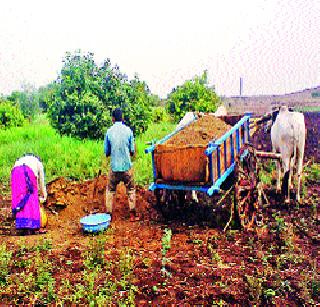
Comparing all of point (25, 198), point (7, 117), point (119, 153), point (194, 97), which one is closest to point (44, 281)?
point (25, 198)

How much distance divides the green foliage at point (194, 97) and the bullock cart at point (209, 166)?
31.5ft

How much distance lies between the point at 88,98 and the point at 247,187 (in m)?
7.92

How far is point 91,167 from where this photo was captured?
414 inches

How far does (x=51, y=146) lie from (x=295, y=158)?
7.09 metres

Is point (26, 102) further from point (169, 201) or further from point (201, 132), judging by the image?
point (201, 132)

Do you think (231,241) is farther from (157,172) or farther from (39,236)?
(39,236)

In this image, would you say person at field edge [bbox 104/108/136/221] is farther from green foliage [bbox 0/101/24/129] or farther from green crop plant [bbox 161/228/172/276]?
green foliage [bbox 0/101/24/129]

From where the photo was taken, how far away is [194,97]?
1691 centimetres

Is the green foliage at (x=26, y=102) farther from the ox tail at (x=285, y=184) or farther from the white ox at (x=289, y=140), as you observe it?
the ox tail at (x=285, y=184)

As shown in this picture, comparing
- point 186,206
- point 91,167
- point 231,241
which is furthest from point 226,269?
point 91,167

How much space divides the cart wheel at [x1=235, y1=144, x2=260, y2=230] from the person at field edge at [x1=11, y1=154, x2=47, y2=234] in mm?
2905

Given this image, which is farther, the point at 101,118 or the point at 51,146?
the point at 101,118

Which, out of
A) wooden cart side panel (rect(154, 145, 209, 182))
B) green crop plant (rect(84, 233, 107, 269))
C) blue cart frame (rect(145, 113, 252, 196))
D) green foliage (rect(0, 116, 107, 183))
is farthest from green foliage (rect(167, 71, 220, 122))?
green crop plant (rect(84, 233, 107, 269))

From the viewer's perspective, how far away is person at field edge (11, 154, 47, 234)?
6.42 meters
